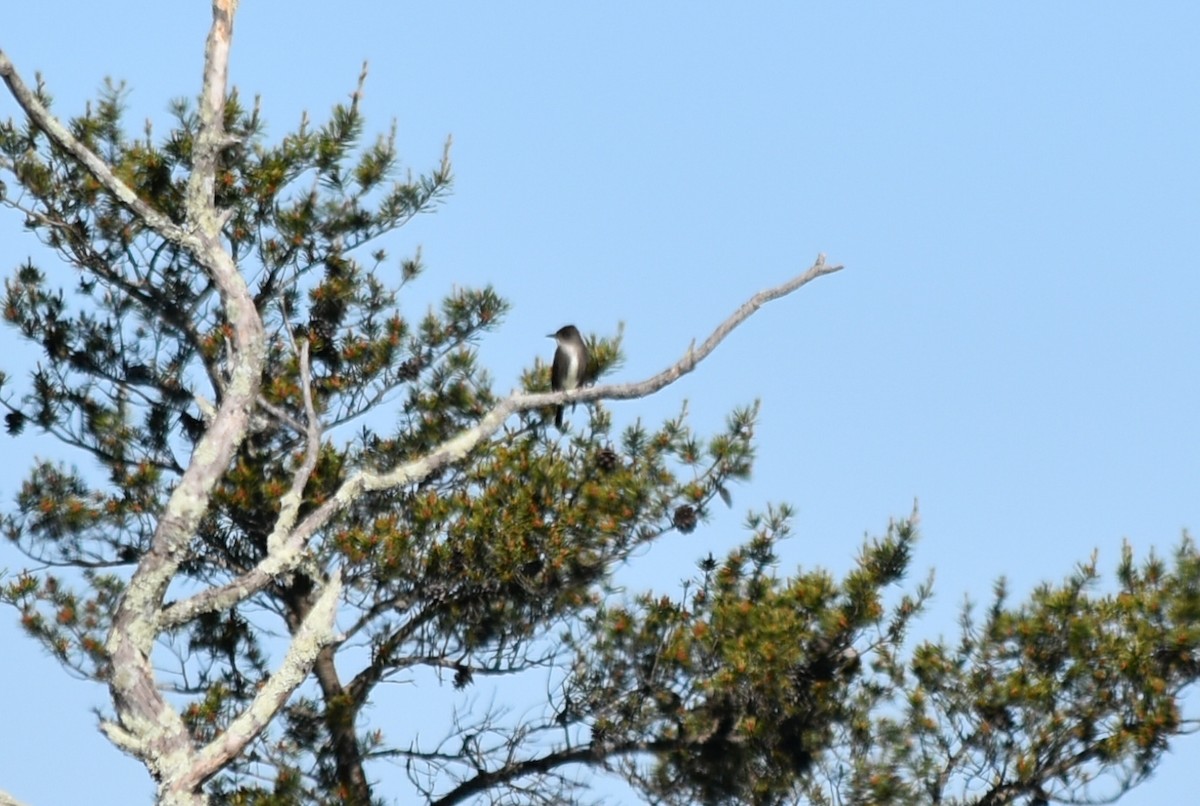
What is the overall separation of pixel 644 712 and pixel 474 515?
4.44 feet

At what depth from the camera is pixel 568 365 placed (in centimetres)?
973

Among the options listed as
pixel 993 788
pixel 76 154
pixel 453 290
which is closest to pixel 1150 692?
pixel 993 788

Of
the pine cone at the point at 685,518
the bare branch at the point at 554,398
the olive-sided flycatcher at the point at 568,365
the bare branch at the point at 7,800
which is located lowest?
the bare branch at the point at 7,800

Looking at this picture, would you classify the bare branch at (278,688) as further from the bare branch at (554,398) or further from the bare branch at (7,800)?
the bare branch at (7,800)

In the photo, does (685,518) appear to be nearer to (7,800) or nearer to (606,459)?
(606,459)

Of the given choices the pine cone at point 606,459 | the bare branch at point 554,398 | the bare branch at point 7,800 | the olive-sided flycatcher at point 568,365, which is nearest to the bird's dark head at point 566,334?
the olive-sided flycatcher at point 568,365

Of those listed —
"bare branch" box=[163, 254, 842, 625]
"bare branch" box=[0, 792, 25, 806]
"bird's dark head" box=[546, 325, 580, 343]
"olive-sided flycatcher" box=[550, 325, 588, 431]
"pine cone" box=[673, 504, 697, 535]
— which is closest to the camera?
"bare branch" box=[0, 792, 25, 806]

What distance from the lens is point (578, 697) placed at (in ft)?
26.8

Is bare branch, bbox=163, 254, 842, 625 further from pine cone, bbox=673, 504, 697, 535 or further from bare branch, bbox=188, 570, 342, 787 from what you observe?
pine cone, bbox=673, 504, 697, 535

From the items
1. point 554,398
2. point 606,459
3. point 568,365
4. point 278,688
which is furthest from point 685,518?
point 278,688

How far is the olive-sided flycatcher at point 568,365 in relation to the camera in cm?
900

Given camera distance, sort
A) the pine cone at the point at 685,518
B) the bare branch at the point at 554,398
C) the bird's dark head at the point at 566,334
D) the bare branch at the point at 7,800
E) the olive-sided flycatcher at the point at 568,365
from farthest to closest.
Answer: the bird's dark head at the point at 566,334 < the olive-sided flycatcher at the point at 568,365 < the pine cone at the point at 685,518 < the bare branch at the point at 554,398 < the bare branch at the point at 7,800

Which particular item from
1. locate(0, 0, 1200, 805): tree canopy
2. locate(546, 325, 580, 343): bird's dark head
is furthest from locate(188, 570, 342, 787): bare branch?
locate(546, 325, 580, 343): bird's dark head

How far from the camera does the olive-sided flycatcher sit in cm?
900
